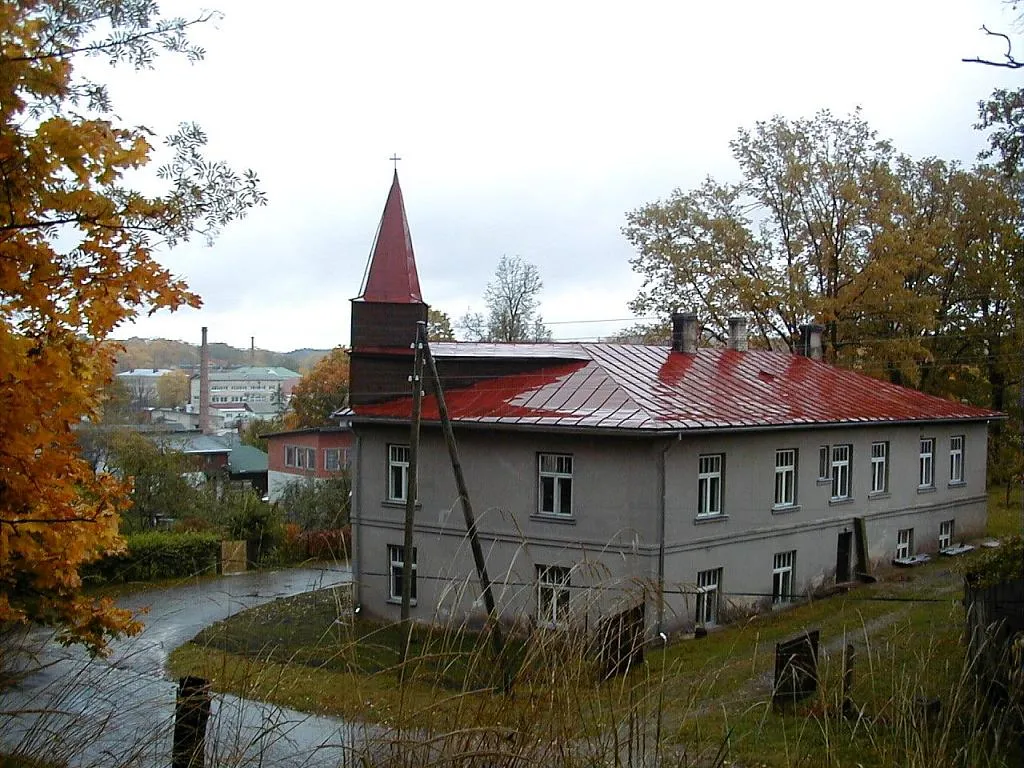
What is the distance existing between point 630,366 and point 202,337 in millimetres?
14179

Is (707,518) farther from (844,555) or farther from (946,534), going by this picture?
(946,534)

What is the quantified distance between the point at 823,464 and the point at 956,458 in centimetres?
817

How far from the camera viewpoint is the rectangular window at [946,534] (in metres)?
29.2

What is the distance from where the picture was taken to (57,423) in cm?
447

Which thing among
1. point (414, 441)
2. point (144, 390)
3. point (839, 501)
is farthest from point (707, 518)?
point (144, 390)

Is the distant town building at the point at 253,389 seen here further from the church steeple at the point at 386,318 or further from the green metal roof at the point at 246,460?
the church steeple at the point at 386,318

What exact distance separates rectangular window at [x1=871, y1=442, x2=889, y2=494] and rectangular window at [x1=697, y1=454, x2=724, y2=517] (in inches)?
A: 270

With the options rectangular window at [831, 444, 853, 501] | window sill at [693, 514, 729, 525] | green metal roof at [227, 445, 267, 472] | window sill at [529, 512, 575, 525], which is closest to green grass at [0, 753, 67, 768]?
window sill at [529, 512, 575, 525]

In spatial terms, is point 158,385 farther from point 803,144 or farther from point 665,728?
point 665,728

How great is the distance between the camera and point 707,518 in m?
20.6

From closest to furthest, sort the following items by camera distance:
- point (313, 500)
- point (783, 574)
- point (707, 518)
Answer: point (707, 518), point (783, 574), point (313, 500)

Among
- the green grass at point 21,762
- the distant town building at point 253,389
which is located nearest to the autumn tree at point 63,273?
the green grass at point 21,762

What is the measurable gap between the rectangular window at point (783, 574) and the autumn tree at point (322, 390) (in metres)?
30.9

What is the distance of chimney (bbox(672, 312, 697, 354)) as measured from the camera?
89.4 ft
